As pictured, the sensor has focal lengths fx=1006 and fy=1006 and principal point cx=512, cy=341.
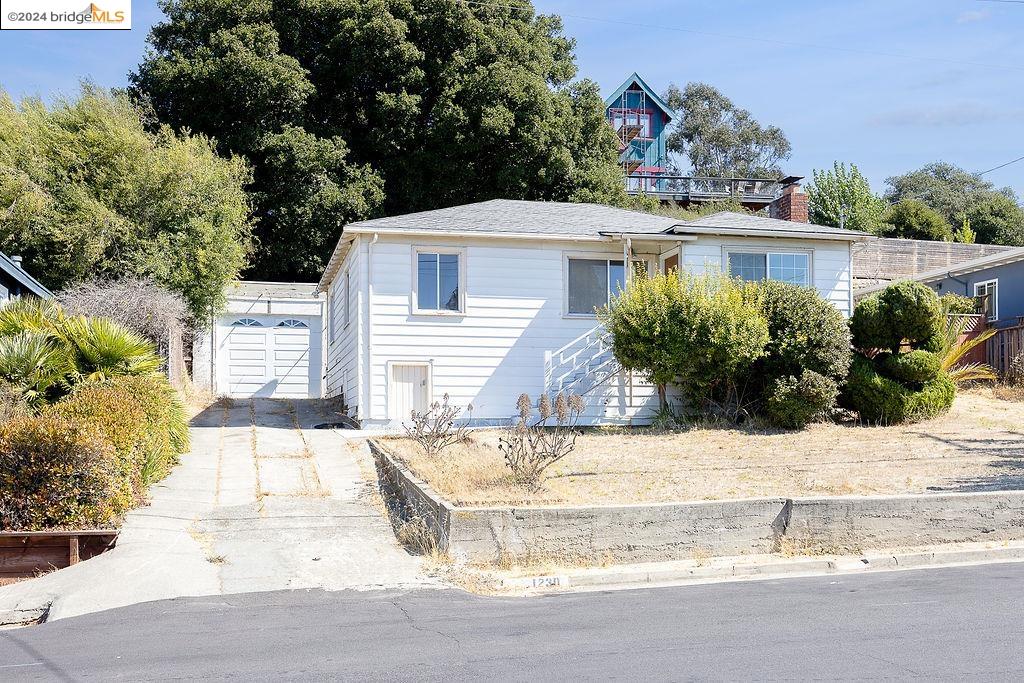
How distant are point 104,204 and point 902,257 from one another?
2836 cm

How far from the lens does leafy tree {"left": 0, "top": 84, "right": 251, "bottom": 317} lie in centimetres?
2519

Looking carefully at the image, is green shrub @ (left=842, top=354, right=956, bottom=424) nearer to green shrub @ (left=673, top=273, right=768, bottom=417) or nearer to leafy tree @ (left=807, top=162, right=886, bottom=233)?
green shrub @ (left=673, top=273, right=768, bottom=417)

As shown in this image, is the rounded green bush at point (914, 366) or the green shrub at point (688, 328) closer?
the green shrub at point (688, 328)

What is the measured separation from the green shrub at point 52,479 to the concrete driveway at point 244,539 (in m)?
0.54

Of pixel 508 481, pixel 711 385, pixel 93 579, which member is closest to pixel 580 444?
pixel 711 385

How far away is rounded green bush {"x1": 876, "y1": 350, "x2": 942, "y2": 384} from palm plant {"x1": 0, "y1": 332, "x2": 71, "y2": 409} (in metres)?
14.8

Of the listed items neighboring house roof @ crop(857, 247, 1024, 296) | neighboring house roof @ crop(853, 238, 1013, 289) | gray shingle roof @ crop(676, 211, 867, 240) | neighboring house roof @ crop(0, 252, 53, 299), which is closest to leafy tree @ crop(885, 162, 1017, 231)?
neighboring house roof @ crop(853, 238, 1013, 289)

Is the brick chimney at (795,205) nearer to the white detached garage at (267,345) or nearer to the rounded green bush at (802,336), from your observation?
the rounded green bush at (802,336)

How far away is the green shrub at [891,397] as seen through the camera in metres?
19.2

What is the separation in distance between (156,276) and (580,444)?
13583mm

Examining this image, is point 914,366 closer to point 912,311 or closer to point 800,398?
point 912,311

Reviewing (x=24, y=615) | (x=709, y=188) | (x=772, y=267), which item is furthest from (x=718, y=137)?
(x=24, y=615)

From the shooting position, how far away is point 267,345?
1165 inches

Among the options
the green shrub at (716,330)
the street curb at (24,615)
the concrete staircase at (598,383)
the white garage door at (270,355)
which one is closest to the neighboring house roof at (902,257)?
the concrete staircase at (598,383)
